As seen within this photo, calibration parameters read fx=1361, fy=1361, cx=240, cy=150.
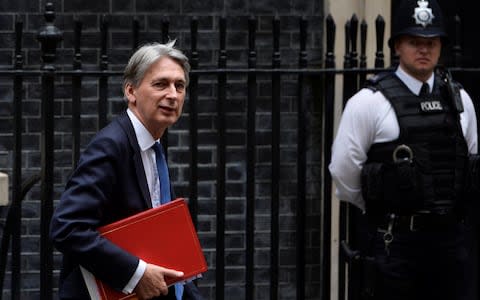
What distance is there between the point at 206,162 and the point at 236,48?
0.69m

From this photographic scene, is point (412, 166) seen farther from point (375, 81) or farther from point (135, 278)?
point (135, 278)

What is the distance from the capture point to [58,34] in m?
6.09

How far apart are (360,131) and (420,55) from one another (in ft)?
1.43

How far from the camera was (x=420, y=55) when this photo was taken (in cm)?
607

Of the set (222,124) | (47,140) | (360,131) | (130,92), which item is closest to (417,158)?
(360,131)

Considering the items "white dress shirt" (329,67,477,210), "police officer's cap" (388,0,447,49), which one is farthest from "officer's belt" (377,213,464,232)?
"police officer's cap" (388,0,447,49)

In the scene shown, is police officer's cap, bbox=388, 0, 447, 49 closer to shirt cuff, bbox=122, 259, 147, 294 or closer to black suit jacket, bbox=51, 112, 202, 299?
black suit jacket, bbox=51, 112, 202, 299

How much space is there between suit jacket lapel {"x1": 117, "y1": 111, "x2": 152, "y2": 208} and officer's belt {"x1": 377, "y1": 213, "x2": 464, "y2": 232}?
5.85 ft

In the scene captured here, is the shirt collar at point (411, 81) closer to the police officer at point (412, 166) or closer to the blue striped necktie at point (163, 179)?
the police officer at point (412, 166)

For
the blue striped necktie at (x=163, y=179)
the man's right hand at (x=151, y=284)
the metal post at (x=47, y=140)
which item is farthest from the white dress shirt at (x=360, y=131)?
the man's right hand at (x=151, y=284)

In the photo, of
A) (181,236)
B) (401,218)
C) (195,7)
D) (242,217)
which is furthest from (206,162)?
(181,236)

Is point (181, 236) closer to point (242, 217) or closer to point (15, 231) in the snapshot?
point (15, 231)

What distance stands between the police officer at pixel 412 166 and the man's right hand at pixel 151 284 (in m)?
1.76

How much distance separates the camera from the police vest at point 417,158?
594 centimetres
